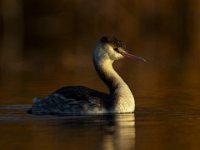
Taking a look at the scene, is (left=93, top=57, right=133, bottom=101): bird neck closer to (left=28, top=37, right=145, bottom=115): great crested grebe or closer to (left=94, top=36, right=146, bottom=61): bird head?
(left=28, top=37, right=145, bottom=115): great crested grebe

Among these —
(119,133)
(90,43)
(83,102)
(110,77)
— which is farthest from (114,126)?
(90,43)

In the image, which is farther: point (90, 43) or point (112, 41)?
point (90, 43)

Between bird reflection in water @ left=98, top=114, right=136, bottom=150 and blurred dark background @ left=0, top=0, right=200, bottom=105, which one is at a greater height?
blurred dark background @ left=0, top=0, right=200, bottom=105

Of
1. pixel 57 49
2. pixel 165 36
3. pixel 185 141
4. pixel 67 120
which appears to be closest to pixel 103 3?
pixel 165 36

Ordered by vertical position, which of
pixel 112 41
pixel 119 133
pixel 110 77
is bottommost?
pixel 119 133

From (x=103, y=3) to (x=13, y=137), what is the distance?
22884 mm

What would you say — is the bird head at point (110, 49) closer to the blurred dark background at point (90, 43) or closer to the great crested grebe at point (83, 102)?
the great crested grebe at point (83, 102)

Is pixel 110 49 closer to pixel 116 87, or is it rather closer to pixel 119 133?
pixel 116 87

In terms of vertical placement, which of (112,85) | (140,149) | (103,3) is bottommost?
(140,149)

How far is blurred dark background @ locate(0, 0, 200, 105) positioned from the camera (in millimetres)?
21594

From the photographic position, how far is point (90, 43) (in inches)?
1309

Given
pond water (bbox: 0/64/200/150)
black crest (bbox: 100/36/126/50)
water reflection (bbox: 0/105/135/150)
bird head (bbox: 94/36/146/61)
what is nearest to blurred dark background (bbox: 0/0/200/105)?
pond water (bbox: 0/64/200/150)

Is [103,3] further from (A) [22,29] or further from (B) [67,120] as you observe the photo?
(B) [67,120]

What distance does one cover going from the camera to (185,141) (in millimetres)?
13281
